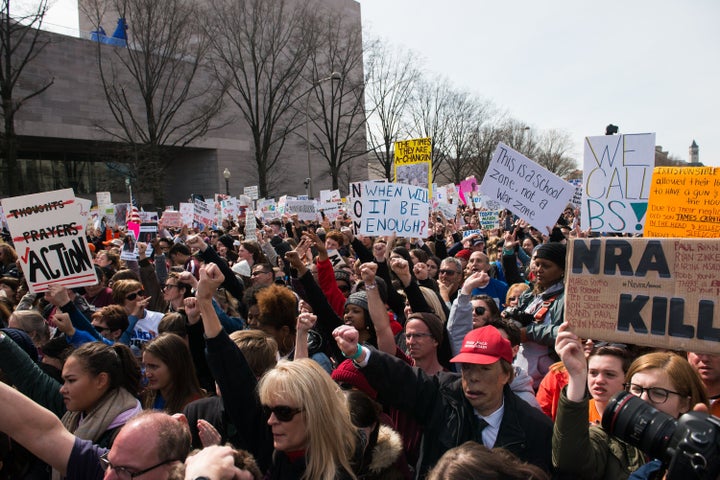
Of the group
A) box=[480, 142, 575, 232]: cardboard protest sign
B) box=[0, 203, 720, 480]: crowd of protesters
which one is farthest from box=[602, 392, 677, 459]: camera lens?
box=[480, 142, 575, 232]: cardboard protest sign

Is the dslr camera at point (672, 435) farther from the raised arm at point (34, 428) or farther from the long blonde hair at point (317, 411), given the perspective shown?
the raised arm at point (34, 428)

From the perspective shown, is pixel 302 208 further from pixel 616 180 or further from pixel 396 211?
pixel 616 180

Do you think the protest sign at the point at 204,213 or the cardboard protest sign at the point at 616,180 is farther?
the protest sign at the point at 204,213

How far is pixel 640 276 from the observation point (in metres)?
2.82

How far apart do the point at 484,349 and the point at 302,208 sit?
13130 millimetres

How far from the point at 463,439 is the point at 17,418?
216cm

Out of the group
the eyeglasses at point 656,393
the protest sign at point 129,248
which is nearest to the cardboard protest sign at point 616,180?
the eyeglasses at point 656,393

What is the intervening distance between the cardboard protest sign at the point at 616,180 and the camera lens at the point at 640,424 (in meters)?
4.48

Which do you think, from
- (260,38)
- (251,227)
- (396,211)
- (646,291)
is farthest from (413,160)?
(260,38)

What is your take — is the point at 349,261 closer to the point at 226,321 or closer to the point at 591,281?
the point at 226,321

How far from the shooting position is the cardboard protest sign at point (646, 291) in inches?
105

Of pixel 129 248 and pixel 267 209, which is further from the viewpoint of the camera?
pixel 267 209

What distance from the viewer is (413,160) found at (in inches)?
482

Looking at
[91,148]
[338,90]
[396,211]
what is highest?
[338,90]
